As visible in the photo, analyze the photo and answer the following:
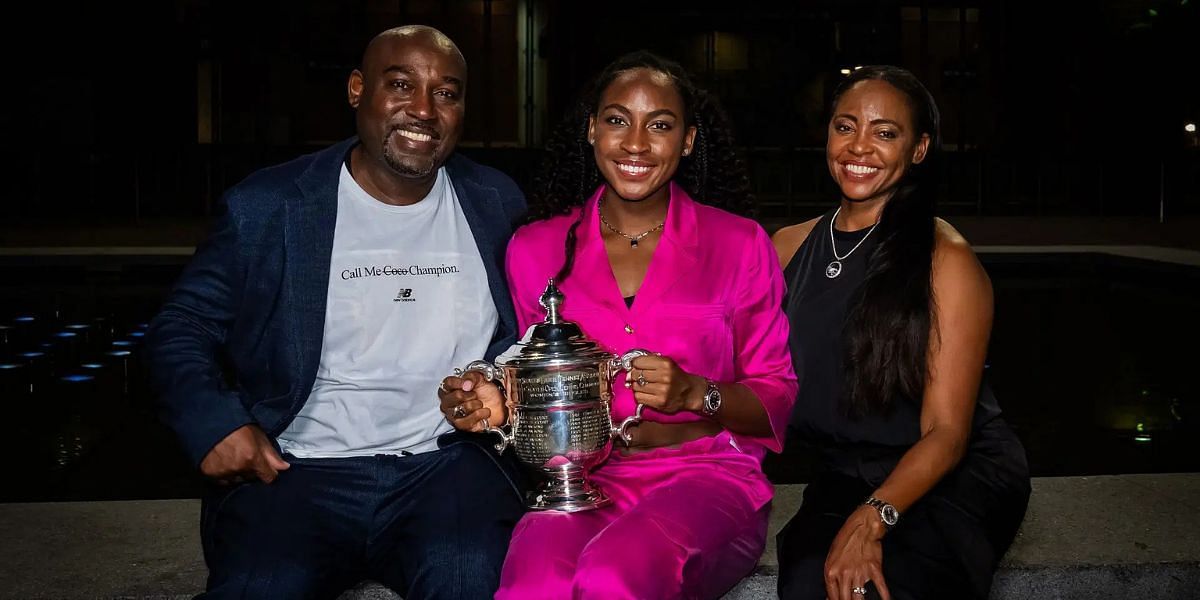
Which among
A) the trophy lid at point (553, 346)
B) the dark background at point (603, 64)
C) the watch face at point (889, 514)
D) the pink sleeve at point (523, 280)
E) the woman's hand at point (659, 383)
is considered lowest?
the watch face at point (889, 514)

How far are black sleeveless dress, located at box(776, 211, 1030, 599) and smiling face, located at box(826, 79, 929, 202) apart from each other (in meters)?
0.14

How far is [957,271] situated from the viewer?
9.34 ft

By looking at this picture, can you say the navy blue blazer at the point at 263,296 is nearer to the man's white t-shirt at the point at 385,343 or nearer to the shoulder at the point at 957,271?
the man's white t-shirt at the point at 385,343

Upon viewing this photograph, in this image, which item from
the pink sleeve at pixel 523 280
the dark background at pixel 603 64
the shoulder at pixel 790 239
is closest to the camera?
the pink sleeve at pixel 523 280

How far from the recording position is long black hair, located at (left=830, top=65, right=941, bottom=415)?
2.84m

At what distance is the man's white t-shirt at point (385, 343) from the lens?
2.98 m

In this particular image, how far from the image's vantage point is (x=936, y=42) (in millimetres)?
20766

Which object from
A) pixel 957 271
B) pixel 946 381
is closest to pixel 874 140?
pixel 957 271

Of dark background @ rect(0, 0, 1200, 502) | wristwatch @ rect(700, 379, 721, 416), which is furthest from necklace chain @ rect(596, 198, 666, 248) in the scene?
dark background @ rect(0, 0, 1200, 502)

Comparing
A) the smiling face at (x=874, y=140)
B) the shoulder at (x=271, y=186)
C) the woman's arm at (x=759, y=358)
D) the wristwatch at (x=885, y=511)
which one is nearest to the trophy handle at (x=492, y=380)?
the woman's arm at (x=759, y=358)

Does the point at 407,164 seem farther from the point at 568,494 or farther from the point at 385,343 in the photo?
the point at 568,494

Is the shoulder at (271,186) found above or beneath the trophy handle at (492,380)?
above

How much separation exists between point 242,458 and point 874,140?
165 centimetres

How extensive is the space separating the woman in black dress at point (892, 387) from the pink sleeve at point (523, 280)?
65cm
